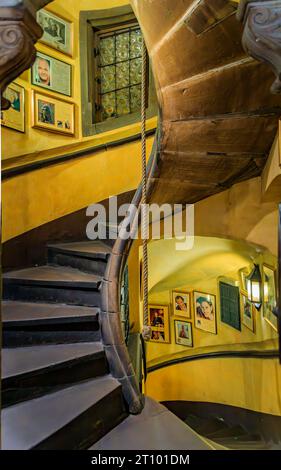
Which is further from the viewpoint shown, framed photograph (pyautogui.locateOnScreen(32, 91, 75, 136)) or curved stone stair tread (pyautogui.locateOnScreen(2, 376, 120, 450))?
framed photograph (pyautogui.locateOnScreen(32, 91, 75, 136))

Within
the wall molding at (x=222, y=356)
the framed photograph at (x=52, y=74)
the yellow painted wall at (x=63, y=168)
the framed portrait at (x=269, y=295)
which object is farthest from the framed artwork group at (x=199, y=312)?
the framed photograph at (x=52, y=74)

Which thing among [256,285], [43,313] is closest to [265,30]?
[43,313]

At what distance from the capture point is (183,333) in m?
5.63

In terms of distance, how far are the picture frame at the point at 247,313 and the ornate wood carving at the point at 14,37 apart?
12.6 feet

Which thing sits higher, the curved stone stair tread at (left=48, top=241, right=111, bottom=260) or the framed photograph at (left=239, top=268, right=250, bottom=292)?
the curved stone stair tread at (left=48, top=241, right=111, bottom=260)

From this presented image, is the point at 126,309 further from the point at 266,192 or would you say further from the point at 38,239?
the point at 266,192

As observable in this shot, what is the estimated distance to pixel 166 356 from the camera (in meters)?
5.77

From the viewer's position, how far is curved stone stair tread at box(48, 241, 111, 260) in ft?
7.42

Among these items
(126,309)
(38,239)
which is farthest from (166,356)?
(38,239)

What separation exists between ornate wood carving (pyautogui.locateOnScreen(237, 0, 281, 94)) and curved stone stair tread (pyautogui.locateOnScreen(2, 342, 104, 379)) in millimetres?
1396

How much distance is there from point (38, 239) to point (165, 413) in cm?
185

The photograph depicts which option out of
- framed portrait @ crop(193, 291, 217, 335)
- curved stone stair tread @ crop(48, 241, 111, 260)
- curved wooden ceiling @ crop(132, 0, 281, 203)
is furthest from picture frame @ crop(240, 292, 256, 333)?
curved stone stair tread @ crop(48, 241, 111, 260)

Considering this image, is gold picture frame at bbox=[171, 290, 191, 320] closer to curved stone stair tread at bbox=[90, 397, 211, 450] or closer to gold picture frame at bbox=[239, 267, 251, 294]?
gold picture frame at bbox=[239, 267, 251, 294]

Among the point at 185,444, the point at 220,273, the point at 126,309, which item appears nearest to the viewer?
the point at 185,444
